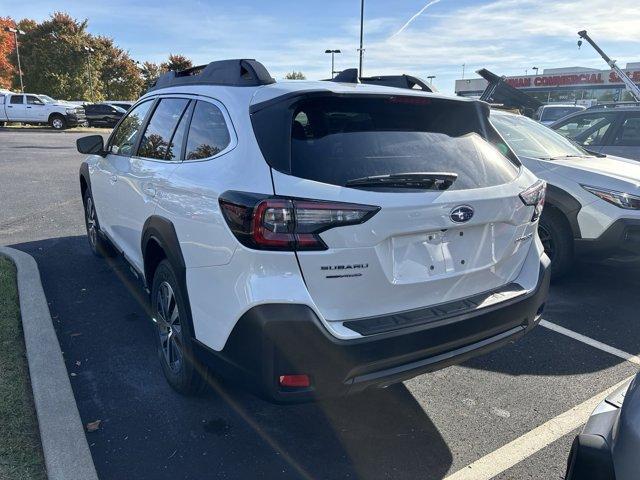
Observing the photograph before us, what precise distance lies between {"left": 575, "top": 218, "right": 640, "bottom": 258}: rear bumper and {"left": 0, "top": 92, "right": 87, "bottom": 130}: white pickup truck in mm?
29877

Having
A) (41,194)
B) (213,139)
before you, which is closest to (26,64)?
(41,194)

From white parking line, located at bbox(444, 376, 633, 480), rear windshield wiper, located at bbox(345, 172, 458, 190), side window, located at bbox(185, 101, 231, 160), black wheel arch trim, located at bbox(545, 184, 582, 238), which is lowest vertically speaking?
white parking line, located at bbox(444, 376, 633, 480)

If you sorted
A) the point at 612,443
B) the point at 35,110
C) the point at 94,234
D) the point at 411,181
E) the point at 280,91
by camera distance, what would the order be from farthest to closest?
the point at 35,110, the point at 94,234, the point at 280,91, the point at 411,181, the point at 612,443

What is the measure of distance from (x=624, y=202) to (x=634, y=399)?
11.1 feet

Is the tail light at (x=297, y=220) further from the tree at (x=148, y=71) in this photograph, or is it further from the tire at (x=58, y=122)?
the tree at (x=148, y=71)

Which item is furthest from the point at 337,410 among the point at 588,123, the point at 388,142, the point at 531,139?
the point at 588,123

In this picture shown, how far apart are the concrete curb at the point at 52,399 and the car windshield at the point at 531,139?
4.57m

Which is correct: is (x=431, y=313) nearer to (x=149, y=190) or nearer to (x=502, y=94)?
(x=149, y=190)

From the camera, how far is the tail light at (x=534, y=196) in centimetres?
280

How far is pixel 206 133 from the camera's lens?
284 cm

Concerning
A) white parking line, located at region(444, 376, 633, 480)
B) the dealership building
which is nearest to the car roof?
white parking line, located at region(444, 376, 633, 480)

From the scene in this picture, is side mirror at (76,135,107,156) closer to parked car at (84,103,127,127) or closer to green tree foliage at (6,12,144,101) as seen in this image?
parked car at (84,103,127,127)

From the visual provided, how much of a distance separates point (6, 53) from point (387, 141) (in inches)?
2223

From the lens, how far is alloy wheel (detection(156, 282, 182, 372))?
3029mm
